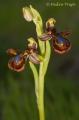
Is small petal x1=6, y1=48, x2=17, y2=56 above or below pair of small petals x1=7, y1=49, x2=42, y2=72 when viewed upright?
above

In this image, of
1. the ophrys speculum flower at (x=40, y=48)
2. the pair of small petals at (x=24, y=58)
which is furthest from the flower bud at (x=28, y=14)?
the pair of small petals at (x=24, y=58)

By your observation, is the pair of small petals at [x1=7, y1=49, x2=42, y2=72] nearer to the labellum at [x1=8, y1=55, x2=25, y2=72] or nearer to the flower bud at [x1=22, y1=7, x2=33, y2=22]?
the labellum at [x1=8, y1=55, x2=25, y2=72]

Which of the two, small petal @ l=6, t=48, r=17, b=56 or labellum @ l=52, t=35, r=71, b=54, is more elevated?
labellum @ l=52, t=35, r=71, b=54

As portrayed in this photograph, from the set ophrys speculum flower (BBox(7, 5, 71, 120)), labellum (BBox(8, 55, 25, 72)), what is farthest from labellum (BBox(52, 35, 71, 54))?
labellum (BBox(8, 55, 25, 72))

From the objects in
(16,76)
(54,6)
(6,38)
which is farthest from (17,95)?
(54,6)

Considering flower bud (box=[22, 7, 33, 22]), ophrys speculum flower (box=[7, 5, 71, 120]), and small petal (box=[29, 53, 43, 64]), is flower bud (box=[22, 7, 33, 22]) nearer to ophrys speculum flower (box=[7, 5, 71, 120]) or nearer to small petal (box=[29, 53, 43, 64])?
ophrys speculum flower (box=[7, 5, 71, 120])

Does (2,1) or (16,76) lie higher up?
(2,1)

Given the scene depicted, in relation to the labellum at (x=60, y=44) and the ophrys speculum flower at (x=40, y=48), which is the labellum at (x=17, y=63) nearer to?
the ophrys speculum flower at (x=40, y=48)

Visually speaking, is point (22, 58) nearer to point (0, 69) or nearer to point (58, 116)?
point (0, 69)

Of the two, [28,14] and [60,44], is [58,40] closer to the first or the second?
[60,44]
